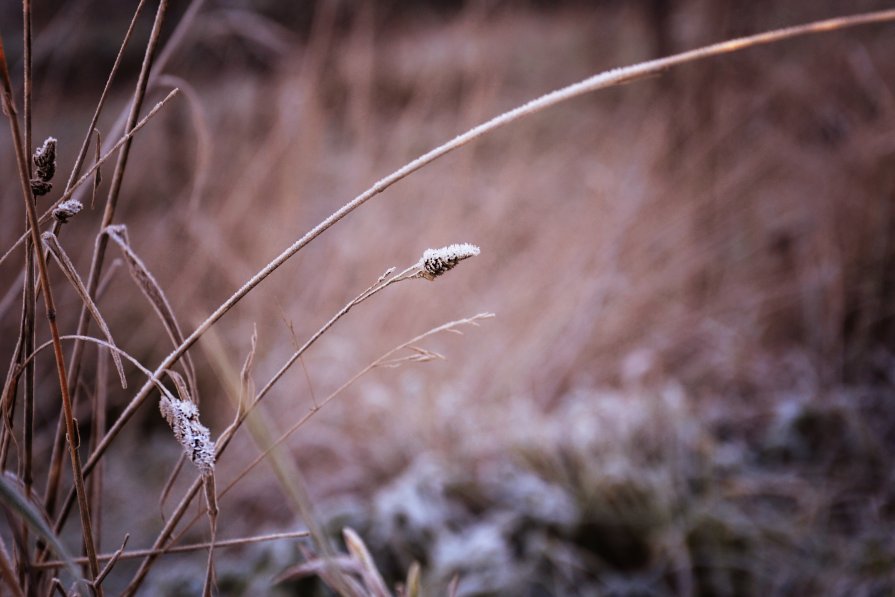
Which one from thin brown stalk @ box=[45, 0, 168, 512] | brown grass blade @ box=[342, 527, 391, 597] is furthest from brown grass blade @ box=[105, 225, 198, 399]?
brown grass blade @ box=[342, 527, 391, 597]

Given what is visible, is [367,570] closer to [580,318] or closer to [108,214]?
[108,214]

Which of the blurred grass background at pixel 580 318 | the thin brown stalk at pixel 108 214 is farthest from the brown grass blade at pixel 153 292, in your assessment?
the blurred grass background at pixel 580 318

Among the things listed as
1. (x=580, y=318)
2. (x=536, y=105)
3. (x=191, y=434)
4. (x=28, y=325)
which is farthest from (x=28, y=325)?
(x=580, y=318)

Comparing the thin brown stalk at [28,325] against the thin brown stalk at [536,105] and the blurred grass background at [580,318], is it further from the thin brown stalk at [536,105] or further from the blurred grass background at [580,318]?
the blurred grass background at [580,318]

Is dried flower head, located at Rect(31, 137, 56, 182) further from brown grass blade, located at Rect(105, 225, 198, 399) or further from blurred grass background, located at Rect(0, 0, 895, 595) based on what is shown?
blurred grass background, located at Rect(0, 0, 895, 595)

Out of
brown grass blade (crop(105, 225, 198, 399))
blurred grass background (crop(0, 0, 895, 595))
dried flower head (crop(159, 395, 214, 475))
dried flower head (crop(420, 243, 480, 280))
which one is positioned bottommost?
blurred grass background (crop(0, 0, 895, 595))

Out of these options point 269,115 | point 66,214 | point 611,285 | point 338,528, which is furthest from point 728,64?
point 66,214
